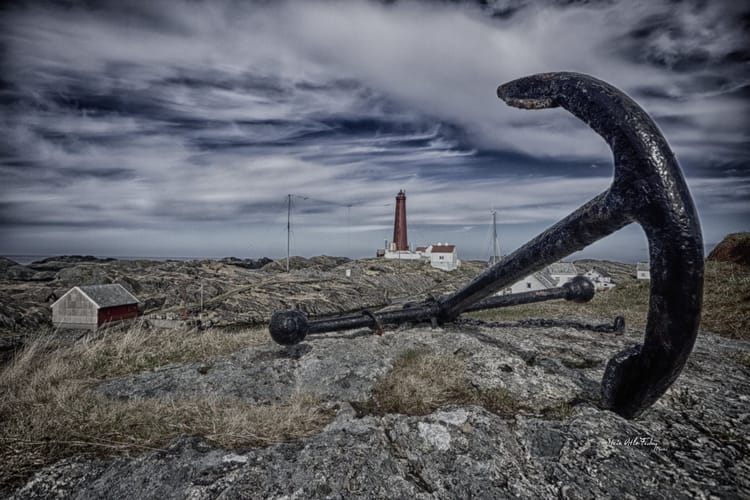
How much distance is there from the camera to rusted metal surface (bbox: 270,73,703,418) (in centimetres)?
169

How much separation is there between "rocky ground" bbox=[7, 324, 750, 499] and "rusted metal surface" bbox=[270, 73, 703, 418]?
30cm

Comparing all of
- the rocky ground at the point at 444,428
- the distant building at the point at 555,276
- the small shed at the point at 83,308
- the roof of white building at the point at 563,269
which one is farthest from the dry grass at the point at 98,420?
the roof of white building at the point at 563,269

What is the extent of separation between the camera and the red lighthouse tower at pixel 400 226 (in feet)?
215

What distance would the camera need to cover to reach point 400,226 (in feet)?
217

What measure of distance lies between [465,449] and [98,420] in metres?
1.96

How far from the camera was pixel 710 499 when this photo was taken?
52.0 inches

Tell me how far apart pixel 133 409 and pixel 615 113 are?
3.26m

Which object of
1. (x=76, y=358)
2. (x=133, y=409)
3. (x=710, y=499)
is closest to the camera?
(x=710, y=499)

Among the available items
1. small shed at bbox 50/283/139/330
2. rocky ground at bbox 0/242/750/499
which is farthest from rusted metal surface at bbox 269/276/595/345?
small shed at bbox 50/283/139/330

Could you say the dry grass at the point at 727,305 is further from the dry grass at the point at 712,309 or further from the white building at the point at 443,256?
the white building at the point at 443,256

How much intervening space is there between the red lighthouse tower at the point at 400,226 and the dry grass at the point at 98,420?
207 ft

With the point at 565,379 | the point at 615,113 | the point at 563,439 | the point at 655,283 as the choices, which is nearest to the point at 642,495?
the point at 563,439

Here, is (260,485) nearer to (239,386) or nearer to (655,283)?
(239,386)

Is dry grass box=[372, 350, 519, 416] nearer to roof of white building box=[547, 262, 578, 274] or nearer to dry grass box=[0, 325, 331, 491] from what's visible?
dry grass box=[0, 325, 331, 491]
